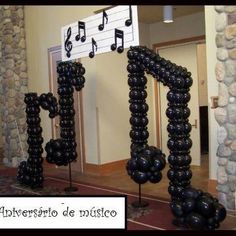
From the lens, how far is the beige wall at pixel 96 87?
564 centimetres

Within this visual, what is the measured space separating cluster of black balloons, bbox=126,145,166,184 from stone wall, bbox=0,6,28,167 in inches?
131

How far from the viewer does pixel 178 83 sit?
340 centimetres

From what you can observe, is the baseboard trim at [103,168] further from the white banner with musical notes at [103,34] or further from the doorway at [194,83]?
the white banner with musical notes at [103,34]

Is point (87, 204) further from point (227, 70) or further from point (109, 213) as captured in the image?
point (227, 70)

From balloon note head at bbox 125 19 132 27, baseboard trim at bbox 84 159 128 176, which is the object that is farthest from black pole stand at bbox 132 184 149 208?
balloon note head at bbox 125 19 132 27

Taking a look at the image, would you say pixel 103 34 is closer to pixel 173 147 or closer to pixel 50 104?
pixel 50 104

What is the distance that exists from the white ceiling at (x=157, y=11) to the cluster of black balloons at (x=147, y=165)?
2476 millimetres

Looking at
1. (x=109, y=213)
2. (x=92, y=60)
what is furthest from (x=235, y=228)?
(x=92, y=60)

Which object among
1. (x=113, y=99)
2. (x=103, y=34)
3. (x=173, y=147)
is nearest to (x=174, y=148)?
(x=173, y=147)

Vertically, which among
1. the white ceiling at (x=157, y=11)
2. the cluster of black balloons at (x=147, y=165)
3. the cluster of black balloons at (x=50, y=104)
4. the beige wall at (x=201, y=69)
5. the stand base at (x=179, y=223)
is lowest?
the stand base at (x=179, y=223)

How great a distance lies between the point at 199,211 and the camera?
3.10m

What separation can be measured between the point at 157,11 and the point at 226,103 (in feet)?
8.49

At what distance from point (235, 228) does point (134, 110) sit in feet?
5.01

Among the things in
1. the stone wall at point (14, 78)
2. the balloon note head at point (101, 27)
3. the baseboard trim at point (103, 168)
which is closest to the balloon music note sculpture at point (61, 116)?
the balloon note head at point (101, 27)
